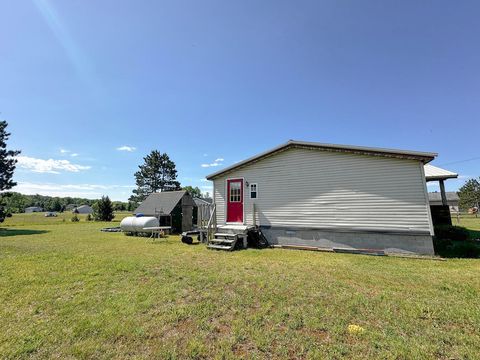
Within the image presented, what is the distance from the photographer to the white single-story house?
8.19 meters

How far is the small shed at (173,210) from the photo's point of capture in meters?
19.3

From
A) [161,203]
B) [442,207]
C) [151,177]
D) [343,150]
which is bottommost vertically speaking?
[442,207]

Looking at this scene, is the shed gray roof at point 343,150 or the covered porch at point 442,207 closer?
the shed gray roof at point 343,150

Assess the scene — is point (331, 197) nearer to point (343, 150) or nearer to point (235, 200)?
point (343, 150)

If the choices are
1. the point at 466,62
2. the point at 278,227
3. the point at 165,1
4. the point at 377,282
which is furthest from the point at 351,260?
the point at 165,1

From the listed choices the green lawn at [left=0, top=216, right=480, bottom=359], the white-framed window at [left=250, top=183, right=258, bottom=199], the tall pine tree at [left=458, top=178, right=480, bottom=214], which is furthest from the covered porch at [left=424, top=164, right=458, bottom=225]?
the tall pine tree at [left=458, top=178, right=480, bottom=214]

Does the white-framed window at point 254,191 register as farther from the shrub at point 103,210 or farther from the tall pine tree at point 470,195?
the tall pine tree at point 470,195

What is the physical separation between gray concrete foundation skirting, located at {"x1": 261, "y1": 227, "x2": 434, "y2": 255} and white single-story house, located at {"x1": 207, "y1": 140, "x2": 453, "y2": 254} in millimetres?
28

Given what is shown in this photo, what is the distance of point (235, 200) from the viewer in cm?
1182

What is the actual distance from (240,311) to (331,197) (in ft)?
23.4

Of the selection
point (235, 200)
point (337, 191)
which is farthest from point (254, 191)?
point (337, 191)

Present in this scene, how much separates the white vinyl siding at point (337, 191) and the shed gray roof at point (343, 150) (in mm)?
211

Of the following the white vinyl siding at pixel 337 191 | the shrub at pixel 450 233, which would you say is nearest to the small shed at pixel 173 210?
the white vinyl siding at pixel 337 191

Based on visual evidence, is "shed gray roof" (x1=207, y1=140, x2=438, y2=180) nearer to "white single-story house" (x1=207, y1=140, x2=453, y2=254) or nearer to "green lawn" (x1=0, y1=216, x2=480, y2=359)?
"white single-story house" (x1=207, y1=140, x2=453, y2=254)
